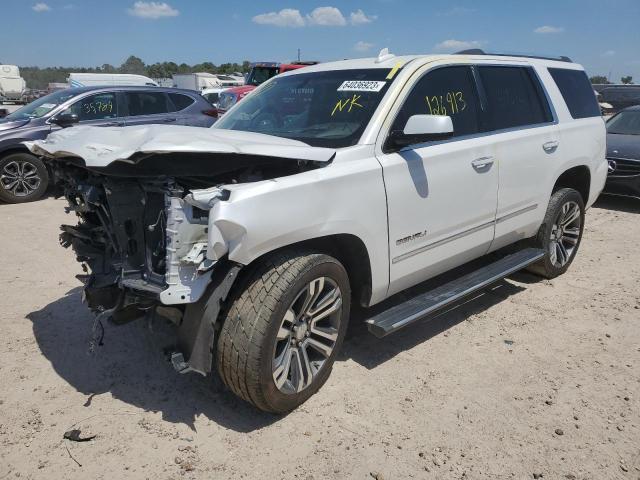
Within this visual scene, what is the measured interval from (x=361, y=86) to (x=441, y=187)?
0.86m

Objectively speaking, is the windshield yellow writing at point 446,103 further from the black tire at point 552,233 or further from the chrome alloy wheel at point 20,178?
the chrome alloy wheel at point 20,178

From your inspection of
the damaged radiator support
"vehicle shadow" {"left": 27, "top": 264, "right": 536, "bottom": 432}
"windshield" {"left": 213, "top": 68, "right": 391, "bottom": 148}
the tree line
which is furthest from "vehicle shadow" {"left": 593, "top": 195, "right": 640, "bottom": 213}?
the tree line

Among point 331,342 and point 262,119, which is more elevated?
point 262,119

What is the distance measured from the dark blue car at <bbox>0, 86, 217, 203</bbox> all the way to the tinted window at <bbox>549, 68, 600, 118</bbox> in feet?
19.9

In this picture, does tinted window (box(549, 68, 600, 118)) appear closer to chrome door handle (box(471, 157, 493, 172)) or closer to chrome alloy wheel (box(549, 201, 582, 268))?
chrome alloy wheel (box(549, 201, 582, 268))

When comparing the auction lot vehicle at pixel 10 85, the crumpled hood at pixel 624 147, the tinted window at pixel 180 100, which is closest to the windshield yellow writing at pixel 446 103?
the crumpled hood at pixel 624 147

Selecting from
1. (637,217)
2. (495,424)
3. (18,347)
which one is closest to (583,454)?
(495,424)

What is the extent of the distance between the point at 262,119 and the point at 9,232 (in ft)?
14.2

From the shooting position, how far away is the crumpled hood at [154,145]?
8.13 feet

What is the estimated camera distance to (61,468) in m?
2.57

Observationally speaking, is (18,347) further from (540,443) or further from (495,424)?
(540,443)

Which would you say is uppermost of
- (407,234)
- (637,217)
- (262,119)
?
(262,119)

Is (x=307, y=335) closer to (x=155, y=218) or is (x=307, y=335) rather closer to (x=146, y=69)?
(x=155, y=218)

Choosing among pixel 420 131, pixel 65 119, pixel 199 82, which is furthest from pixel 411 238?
pixel 199 82
